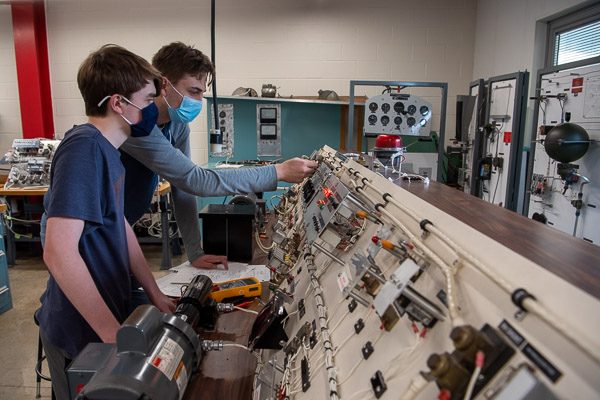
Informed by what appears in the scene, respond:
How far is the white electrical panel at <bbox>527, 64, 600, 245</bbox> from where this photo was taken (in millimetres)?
3189

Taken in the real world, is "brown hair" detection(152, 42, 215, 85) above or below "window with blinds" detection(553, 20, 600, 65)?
below

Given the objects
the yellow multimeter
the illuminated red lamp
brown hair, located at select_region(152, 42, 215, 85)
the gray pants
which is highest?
brown hair, located at select_region(152, 42, 215, 85)

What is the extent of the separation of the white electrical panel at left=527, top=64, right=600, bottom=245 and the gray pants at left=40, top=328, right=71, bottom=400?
370cm

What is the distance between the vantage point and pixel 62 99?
573cm

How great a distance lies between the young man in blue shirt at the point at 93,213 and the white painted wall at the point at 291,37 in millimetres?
4640

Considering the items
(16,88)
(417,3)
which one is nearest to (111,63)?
(417,3)

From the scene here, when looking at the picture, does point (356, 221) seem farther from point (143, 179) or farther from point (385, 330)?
point (143, 179)

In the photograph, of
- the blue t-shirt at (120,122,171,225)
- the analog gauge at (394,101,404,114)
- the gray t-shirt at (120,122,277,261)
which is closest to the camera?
the gray t-shirt at (120,122,277,261)

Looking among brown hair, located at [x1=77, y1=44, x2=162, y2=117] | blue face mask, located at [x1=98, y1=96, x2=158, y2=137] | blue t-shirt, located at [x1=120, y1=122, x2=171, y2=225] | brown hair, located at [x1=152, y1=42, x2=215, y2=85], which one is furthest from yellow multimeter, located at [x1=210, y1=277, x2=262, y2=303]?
brown hair, located at [x1=152, y1=42, x2=215, y2=85]

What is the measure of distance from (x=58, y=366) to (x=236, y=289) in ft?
1.99

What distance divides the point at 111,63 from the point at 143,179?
59cm

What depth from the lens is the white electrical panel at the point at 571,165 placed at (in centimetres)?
319

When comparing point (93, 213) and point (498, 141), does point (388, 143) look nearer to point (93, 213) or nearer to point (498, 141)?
point (93, 213)

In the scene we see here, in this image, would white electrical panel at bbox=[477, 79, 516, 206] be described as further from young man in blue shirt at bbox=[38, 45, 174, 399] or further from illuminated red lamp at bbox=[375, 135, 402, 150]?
young man in blue shirt at bbox=[38, 45, 174, 399]
